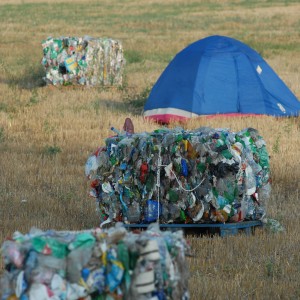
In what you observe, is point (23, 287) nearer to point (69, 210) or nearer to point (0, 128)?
point (69, 210)

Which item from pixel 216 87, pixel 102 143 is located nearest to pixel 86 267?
pixel 102 143

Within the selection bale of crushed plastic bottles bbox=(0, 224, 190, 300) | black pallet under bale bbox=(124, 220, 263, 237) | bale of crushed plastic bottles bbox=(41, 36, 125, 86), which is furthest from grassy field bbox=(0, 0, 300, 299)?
bale of crushed plastic bottles bbox=(0, 224, 190, 300)

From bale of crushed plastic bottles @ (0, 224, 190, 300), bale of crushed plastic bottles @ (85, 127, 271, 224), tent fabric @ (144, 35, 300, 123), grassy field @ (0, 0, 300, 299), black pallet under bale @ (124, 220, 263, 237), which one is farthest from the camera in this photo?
tent fabric @ (144, 35, 300, 123)

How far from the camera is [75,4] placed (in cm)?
6156

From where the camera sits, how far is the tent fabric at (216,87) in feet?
52.8

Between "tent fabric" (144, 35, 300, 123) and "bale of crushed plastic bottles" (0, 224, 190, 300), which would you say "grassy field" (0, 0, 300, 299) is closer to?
"tent fabric" (144, 35, 300, 123)

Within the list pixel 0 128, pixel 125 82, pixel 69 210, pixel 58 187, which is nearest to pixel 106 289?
pixel 69 210

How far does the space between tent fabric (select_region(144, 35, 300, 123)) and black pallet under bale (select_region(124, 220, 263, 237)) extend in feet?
22.4

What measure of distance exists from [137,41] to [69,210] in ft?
81.0

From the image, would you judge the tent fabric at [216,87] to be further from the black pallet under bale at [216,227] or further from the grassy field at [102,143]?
the black pallet under bale at [216,227]

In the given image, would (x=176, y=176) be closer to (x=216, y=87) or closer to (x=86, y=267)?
(x=86, y=267)

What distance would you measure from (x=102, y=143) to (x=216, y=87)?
9.81 ft

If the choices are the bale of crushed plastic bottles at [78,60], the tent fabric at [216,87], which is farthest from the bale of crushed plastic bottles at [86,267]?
the bale of crushed plastic bottles at [78,60]

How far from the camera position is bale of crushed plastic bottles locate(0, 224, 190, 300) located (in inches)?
190
